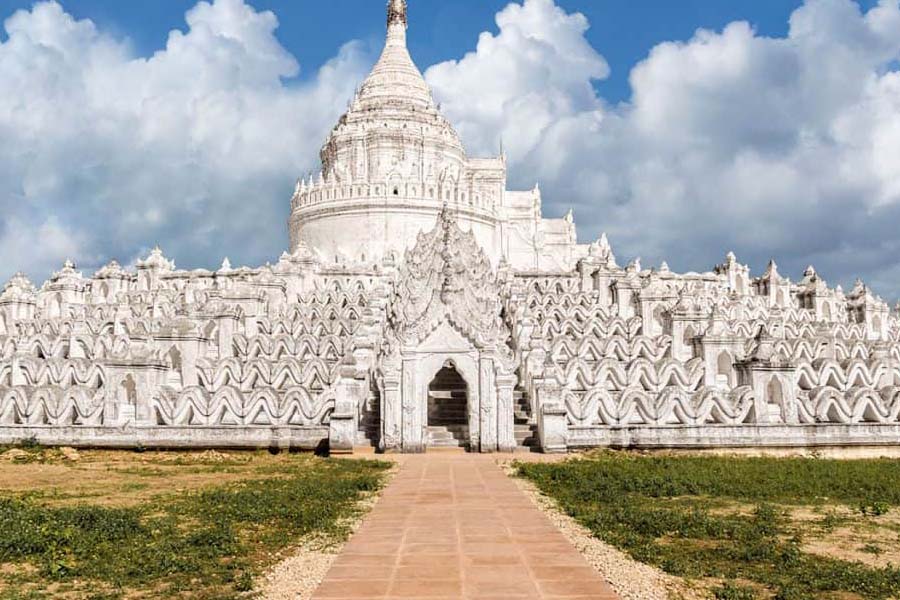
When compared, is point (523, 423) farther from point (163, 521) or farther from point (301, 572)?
point (301, 572)

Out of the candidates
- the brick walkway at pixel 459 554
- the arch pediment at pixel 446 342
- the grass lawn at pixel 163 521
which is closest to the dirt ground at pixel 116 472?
the grass lawn at pixel 163 521

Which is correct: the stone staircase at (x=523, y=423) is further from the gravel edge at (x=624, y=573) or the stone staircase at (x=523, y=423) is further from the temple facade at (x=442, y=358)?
the gravel edge at (x=624, y=573)

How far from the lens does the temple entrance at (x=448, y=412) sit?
18922 mm

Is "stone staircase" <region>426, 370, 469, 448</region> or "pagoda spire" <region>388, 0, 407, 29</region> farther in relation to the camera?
"pagoda spire" <region>388, 0, 407, 29</region>

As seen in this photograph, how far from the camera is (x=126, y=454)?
19188 mm

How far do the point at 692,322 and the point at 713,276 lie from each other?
16390mm

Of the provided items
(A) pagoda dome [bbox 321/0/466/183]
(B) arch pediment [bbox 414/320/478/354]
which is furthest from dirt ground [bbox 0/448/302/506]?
(A) pagoda dome [bbox 321/0/466/183]

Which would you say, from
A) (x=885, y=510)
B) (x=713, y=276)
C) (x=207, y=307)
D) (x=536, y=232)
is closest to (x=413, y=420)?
(x=885, y=510)

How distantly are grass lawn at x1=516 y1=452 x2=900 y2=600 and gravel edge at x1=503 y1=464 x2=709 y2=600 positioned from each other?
17cm

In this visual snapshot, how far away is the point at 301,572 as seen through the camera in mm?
7766

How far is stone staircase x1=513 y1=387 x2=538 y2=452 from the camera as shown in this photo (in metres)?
18.9

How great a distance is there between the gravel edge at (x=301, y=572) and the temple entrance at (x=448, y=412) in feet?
30.4

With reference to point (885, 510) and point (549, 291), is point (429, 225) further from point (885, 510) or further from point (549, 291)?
point (885, 510)

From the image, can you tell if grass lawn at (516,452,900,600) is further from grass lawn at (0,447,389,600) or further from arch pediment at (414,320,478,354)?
arch pediment at (414,320,478,354)
